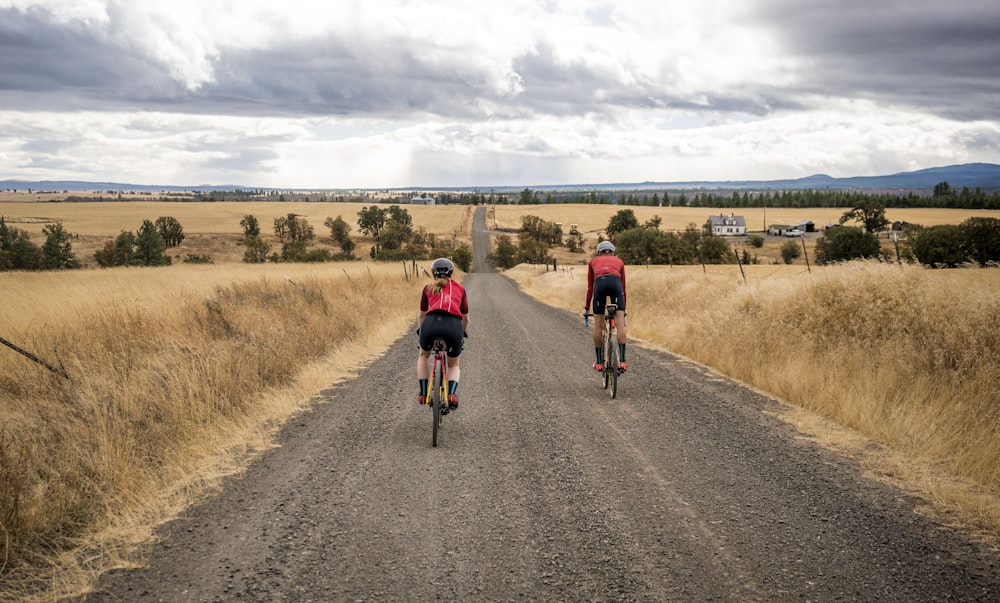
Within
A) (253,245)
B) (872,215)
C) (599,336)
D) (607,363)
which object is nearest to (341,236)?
(253,245)

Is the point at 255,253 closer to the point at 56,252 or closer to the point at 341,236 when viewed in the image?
the point at 56,252

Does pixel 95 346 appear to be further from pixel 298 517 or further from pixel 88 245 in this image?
pixel 88 245

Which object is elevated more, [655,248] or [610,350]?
[655,248]

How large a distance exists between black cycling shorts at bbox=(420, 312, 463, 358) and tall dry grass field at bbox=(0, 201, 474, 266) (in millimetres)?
76828

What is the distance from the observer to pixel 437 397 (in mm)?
7297

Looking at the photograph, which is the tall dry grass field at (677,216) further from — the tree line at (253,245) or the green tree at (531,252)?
the tree line at (253,245)

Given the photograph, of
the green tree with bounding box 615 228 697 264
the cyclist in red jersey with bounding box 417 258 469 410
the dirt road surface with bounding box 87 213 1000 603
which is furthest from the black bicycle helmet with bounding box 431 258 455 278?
the green tree with bounding box 615 228 697 264

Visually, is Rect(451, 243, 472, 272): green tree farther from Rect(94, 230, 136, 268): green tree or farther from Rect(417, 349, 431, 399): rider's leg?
Rect(417, 349, 431, 399): rider's leg

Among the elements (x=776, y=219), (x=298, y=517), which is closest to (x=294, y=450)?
(x=298, y=517)

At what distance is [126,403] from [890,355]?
1038 cm

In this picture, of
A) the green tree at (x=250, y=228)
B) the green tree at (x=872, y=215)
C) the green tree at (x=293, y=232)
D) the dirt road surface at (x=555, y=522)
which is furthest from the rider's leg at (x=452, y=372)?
the green tree at (x=872, y=215)

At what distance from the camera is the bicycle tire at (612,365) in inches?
380

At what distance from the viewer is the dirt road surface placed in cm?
400

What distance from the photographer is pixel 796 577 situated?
13.4 ft
